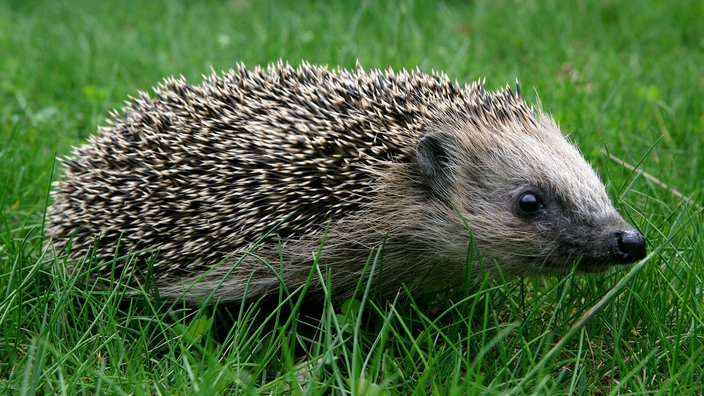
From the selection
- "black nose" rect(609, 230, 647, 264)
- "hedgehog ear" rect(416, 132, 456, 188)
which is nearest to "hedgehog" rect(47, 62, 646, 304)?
"hedgehog ear" rect(416, 132, 456, 188)

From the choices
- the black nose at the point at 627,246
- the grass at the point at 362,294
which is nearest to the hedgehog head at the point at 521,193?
the black nose at the point at 627,246

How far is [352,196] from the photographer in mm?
4461

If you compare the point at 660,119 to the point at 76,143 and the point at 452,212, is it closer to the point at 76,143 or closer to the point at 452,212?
the point at 452,212

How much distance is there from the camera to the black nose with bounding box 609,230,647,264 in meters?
3.86

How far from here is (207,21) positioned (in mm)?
10922

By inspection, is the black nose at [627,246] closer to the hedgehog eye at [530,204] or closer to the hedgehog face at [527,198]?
the hedgehog face at [527,198]

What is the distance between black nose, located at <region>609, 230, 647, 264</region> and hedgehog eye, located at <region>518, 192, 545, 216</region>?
1.45 ft

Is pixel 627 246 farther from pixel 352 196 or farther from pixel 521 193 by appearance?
pixel 352 196

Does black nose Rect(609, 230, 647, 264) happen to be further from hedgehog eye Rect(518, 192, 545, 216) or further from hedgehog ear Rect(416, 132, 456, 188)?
hedgehog ear Rect(416, 132, 456, 188)

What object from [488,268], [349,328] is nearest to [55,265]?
[349,328]

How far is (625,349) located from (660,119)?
11.4 ft

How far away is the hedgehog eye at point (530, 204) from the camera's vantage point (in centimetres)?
424

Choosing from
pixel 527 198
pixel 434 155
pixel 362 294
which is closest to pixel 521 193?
pixel 527 198

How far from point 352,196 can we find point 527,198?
3.13ft
